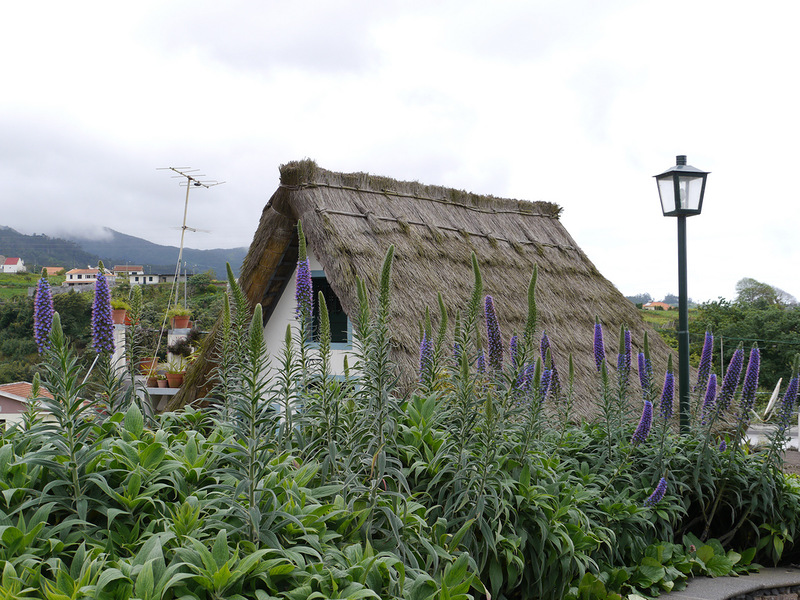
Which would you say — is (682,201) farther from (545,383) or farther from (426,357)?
(426,357)

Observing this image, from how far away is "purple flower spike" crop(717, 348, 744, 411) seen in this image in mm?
4859

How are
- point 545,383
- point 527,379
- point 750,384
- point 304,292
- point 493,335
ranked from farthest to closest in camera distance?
point 750,384
point 527,379
point 545,383
point 493,335
point 304,292

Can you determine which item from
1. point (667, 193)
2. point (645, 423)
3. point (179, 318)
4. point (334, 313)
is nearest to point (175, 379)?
point (179, 318)

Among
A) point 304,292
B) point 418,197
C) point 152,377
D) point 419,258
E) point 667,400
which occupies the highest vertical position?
point 418,197

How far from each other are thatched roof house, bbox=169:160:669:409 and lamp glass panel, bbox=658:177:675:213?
2730mm

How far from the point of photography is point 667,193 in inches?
243

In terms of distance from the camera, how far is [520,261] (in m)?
10.1

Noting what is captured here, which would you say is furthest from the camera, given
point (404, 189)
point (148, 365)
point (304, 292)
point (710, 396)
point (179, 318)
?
point (179, 318)

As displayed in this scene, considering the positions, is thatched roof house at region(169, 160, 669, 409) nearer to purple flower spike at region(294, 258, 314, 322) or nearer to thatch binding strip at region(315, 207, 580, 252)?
thatch binding strip at region(315, 207, 580, 252)

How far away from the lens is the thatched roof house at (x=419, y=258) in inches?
286

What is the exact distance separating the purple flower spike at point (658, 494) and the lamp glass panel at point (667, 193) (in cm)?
301

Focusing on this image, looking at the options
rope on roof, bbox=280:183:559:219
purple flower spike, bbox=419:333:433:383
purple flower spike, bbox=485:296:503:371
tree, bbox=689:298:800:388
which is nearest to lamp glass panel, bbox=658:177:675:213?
purple flower spike, bbox=485:296:503:371

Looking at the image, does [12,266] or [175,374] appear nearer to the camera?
[175,374]

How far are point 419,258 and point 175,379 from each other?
408cm
